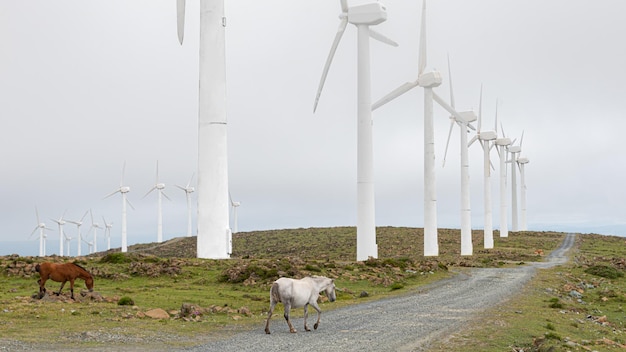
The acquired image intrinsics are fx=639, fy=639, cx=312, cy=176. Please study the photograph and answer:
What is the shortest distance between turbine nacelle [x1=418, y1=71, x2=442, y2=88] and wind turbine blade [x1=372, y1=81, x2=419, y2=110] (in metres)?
0.77

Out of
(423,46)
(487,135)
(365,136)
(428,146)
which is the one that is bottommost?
(365,136)

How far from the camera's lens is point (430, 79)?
8181 cm

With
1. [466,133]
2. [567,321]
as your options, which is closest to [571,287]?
[567,321]

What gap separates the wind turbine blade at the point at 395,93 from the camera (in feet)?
240

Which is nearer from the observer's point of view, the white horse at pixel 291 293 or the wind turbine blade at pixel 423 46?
the white horse at pixel 291 293

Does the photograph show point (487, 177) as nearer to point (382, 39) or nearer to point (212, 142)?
point (382, 39)

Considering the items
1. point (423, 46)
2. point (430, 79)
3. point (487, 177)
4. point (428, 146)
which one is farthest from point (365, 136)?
point (487, 177)

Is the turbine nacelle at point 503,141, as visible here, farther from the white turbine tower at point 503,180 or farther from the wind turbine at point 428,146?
the wind turbine at point 428,146

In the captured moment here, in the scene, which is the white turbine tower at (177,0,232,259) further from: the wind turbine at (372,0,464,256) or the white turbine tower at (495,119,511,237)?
the white turbine tower at (495,119,511,237)

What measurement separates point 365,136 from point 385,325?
3535 centimetres

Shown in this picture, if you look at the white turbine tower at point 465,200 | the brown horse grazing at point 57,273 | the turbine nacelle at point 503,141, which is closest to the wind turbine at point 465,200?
the white turbine tower at point 465,200

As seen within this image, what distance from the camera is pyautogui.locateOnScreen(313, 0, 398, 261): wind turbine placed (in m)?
59.7

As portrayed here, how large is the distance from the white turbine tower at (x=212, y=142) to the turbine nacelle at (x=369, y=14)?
16886 mm

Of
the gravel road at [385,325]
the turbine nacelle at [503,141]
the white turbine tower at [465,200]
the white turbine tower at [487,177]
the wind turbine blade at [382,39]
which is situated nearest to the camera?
the gravel road at [385,325]
